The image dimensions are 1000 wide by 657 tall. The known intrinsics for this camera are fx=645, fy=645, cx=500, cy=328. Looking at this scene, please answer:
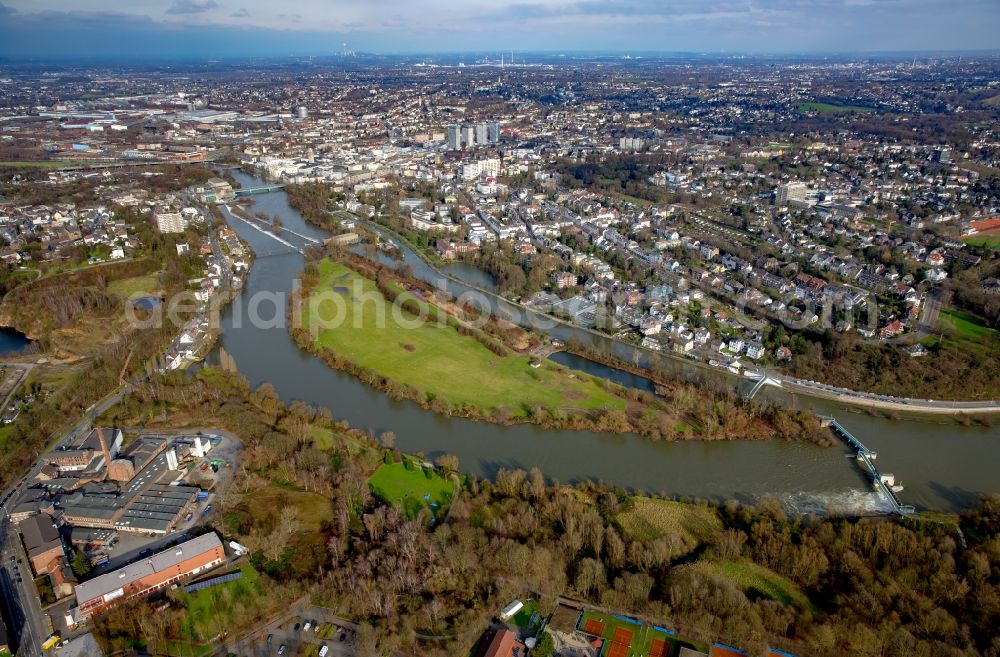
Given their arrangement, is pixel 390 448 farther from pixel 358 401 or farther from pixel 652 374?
pixel 652 374

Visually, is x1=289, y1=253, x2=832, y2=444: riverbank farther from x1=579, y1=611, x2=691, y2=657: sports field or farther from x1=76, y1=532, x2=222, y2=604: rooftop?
x1=76, y1=532, x2=222, y2=604: rooftop

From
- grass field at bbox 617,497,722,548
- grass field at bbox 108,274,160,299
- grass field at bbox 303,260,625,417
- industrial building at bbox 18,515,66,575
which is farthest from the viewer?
grass field at bbox 108,274,160,299

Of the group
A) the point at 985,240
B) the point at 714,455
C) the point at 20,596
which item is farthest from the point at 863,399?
the point at 985,240

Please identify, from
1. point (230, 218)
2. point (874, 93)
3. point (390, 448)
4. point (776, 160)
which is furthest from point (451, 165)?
point (874, 93)

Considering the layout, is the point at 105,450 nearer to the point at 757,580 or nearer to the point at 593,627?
the point at 593,627

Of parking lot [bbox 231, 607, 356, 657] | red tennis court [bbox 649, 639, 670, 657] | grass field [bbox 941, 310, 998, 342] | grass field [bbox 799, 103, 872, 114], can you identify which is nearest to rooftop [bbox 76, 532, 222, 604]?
parking lot [bbox 231, 607, 356, 657]

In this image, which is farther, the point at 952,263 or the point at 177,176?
the point at 177,176

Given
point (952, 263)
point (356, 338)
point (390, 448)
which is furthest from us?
point (952, 263)
